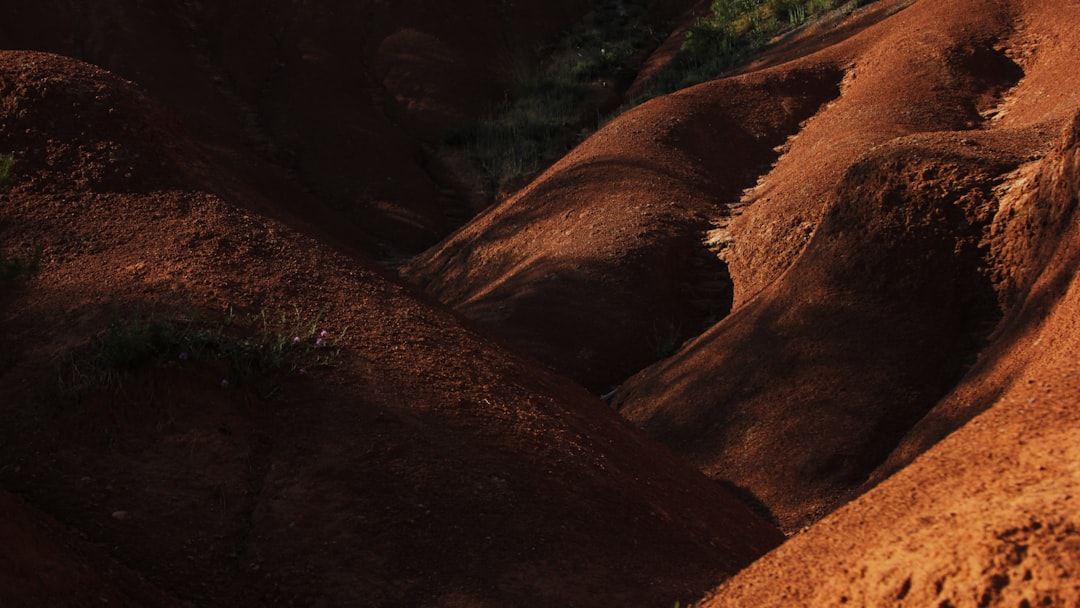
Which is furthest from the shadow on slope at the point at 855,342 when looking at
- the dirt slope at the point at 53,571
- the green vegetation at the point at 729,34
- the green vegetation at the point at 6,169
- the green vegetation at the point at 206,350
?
the green vegetation at the point at 729,34

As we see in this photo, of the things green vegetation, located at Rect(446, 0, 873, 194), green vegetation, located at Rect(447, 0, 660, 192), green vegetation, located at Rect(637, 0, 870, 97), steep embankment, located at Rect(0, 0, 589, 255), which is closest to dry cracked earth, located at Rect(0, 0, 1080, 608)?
green vegetation, located at Rect(637, 0, 870, 97)

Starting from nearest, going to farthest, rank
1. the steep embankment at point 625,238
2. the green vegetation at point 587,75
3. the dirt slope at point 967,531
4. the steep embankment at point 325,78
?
the dirt slope at point 967,531 → the steep embankment at point 625,238 → the green vegetation at point 587,75 → the steep embankment at point 325,78

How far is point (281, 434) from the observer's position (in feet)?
17.0

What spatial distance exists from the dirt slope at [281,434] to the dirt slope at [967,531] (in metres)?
1.32

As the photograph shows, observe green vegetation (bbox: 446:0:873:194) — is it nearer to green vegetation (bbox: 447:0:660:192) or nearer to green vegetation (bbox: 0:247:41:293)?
green vegetation (bbox: 447:0:660:192)

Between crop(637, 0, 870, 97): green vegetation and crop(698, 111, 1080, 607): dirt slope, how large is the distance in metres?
18.6

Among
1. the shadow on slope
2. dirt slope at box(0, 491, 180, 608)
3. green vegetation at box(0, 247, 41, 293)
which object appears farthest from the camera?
the shadow on slope

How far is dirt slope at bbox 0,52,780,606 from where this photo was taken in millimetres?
4586

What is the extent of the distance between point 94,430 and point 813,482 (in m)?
5.13

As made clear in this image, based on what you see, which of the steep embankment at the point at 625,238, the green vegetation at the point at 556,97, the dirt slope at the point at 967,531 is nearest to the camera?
the dirt slope at the point at 967,531

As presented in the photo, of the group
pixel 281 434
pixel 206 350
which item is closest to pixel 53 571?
pixel 281 434

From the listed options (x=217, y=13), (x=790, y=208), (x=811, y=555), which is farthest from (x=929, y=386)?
(x=217, y=13)

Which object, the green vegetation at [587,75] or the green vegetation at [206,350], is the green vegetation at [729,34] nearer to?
the green vegetation at [587,75]

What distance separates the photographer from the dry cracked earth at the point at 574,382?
3.74 metres
